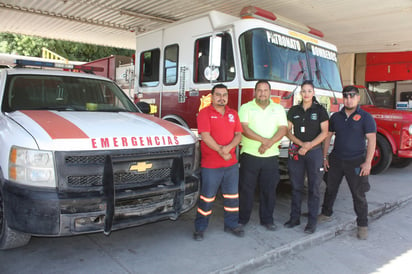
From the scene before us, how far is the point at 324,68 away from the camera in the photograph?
601 cm

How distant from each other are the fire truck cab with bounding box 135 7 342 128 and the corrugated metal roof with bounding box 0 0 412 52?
2.28m

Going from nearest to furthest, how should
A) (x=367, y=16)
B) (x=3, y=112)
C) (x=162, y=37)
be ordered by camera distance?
1. (x=3, y=112)
2. (x=162, y=37)
3. (x=367, y=16)

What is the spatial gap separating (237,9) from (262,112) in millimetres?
5483

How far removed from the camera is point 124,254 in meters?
3.47

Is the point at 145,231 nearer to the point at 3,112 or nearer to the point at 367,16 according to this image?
the point at 3,112

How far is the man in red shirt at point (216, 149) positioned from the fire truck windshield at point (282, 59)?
4.14 ft

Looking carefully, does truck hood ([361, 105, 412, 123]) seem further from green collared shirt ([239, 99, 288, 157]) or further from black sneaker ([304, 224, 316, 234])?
green collared shirt ([239, 99, 288, 157])

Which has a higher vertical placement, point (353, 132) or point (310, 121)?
point (310, 121)

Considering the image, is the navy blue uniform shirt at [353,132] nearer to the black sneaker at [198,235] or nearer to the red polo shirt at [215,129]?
the red polo shirt at [215,129]

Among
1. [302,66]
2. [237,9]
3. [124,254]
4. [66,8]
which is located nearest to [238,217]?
[124,254]

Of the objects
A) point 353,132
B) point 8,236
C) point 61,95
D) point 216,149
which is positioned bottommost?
point 8,236

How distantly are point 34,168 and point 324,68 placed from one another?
484 centimetres

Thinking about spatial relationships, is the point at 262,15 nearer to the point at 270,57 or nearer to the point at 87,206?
the point at 270,57

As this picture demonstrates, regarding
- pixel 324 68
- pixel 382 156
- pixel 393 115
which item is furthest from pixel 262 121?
pixel 393 115
